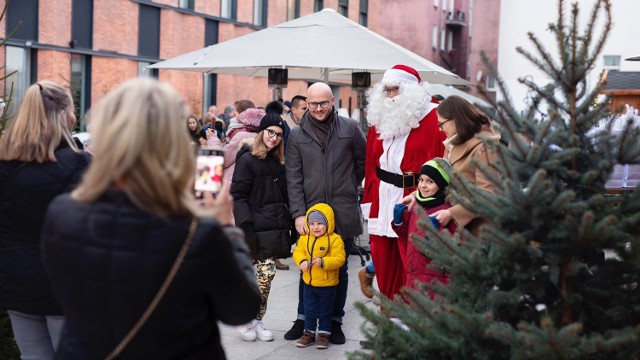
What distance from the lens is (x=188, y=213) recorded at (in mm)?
2582

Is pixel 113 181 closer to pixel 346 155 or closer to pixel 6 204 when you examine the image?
pixel 6 204

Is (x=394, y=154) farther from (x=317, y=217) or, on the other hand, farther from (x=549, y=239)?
(x=549, y=239)

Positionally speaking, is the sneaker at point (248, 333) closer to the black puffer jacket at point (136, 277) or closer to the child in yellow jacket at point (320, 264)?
the child in yellow jacket at point (320, 264)

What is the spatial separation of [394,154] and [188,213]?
425 cm

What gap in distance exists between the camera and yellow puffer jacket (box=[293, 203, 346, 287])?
6941 millimetres

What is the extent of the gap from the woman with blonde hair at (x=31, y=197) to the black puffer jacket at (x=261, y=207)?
2829mm

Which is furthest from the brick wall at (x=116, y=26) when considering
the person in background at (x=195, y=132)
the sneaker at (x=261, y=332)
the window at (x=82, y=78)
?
the sneaker at (x=261, y=332)

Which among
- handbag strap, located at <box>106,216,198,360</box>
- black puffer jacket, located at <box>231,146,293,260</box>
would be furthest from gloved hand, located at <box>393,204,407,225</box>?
handbag strap, located at <box>106,216,198,360</box>

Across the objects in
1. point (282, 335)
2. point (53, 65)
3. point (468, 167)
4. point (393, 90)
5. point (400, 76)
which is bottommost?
point (282, 335)

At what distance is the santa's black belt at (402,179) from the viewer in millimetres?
6664

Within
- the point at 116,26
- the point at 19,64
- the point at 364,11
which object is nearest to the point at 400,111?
the point at 19,64

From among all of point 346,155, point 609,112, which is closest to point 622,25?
point 346,155

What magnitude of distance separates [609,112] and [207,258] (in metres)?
1.79

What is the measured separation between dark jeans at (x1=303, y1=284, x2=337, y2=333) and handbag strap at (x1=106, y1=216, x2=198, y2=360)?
438 centimetres
